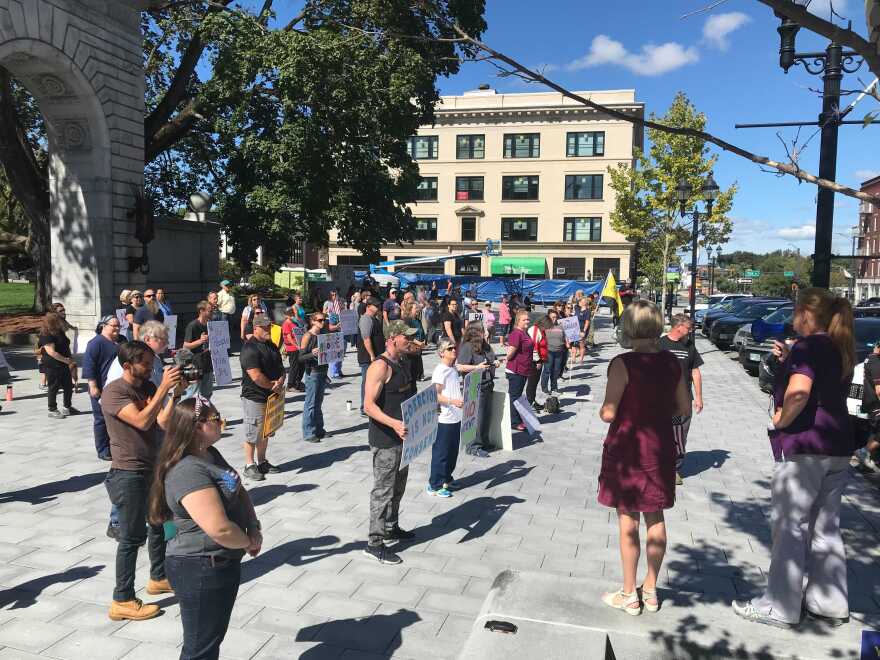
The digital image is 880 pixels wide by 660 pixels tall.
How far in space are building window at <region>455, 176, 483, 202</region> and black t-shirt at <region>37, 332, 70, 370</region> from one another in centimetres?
5180

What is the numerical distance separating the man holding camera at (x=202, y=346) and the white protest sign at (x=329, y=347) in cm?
170

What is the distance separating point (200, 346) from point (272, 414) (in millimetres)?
3140

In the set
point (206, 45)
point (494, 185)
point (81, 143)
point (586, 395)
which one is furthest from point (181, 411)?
point (494, 185)

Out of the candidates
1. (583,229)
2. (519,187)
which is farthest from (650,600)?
(519,187)

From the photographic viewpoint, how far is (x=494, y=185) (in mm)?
59219

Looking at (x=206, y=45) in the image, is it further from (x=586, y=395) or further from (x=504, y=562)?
(x=504, y=562)

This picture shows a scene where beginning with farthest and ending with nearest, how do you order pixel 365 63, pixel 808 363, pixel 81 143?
pixel 365 63, pixel 81 143, pixel 808 363

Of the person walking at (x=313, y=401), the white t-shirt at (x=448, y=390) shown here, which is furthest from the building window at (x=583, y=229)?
the white t-shirt at (x=448, y=390)

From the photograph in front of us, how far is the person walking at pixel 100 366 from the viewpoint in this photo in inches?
291

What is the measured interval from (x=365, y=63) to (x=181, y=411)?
66.3ft

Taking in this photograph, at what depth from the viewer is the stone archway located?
17125 millimetres

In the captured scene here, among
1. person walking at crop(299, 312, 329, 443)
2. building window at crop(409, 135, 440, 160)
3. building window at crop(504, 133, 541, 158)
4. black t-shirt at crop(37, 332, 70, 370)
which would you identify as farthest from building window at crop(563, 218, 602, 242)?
black t-shirt at crop(37, 332, 70, 370)

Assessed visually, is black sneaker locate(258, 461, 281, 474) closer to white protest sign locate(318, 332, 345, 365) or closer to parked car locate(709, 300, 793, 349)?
white protest sign locate(318, 332, 345, 365)

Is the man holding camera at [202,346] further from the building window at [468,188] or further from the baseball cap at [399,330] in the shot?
the building window at [468,188]
